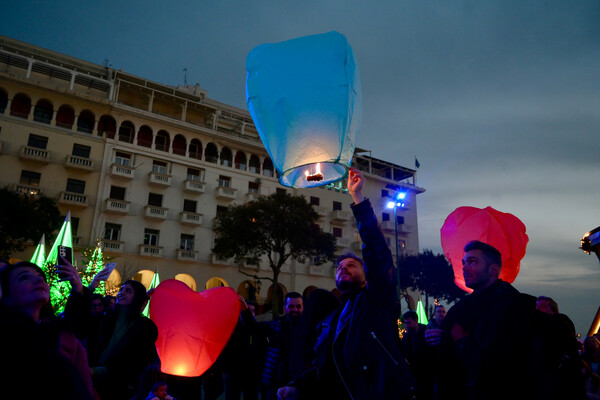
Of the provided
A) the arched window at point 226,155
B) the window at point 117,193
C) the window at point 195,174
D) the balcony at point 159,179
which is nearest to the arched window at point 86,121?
the window at point 117,193

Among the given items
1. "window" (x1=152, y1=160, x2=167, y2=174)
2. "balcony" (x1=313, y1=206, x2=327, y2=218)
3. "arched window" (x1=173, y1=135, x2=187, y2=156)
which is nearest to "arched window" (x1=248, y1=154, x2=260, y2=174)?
"arched window" (x1=173, y1=135, x2=187, y2=156)

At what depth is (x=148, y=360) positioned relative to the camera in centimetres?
387

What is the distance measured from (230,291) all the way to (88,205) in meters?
22.8

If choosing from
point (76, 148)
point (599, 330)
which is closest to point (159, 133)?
point (76, 148)

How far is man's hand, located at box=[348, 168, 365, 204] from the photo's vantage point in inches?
98.2

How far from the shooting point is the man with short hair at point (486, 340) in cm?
214

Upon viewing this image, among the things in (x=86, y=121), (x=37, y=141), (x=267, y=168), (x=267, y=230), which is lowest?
(x=267, y=230)

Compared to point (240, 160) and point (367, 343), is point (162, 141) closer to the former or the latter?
point (240, 160)

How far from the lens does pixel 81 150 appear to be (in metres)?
25.7

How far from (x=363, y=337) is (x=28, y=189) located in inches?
1050

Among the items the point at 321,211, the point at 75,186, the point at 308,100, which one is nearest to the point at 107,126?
the point at 75,186

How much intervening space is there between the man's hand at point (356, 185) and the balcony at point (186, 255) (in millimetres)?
25702

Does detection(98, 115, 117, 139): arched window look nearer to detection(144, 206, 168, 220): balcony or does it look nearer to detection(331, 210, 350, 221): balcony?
detection(144, 206, 168, 220): balcony

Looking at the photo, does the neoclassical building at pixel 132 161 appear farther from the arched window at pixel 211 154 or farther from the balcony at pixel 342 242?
the balcony at pixel 342 242
